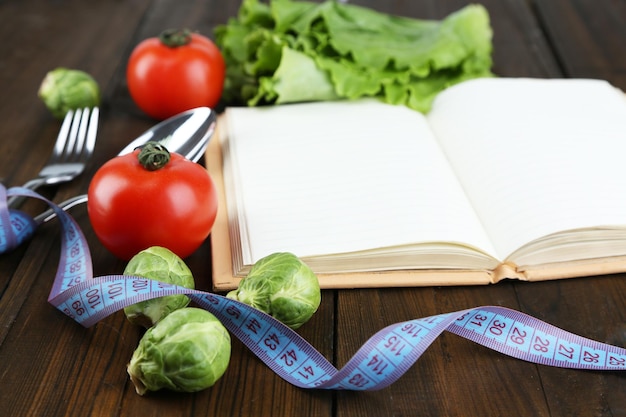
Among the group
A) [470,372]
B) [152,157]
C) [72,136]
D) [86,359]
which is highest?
[152,157]

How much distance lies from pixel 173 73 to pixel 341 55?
1.60 ft

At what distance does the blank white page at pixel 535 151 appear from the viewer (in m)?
1.61

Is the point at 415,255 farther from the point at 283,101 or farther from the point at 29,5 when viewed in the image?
the point at 29,5

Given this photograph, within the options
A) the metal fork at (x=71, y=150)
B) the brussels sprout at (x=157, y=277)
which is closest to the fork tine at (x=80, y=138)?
the metal fork at (x=71, y=150)

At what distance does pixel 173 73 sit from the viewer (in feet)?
6.70

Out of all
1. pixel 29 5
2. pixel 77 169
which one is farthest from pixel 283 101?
pixel 29 5

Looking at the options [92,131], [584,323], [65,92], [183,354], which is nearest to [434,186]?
[584,323]

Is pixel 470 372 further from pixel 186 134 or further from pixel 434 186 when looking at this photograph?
pixel 186 134

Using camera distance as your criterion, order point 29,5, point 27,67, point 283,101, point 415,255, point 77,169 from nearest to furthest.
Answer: point 415,255
point 77,169
point 283,101
point 27,67
point 29,5

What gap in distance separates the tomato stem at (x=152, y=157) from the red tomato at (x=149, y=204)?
0.01 metres

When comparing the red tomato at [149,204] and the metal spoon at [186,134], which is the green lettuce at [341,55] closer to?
the metal spoon at [186,134]

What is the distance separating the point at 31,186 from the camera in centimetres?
180

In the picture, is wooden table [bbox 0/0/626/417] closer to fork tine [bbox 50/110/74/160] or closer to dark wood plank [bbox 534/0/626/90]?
fork tine [bbox 50/110/74/160]

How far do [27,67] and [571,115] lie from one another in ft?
5.48
